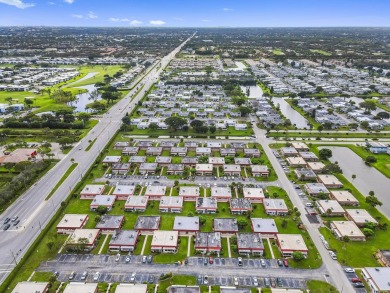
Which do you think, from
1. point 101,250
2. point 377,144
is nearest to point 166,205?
point 101,250

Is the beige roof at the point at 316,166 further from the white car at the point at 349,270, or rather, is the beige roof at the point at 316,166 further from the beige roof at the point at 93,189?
the beige roof at the point at 93,189

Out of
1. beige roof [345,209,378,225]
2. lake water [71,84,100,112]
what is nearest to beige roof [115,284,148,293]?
beige roof [345,209,378,225]

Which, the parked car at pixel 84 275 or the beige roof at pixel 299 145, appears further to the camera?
the beige roof at pixel 299 145

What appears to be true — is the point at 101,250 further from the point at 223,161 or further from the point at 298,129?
the point at 298,129

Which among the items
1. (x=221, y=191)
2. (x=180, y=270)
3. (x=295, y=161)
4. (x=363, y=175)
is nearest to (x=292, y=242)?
(x=180, y=270)

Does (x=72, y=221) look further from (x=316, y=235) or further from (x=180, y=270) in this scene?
(x=316, y=235)

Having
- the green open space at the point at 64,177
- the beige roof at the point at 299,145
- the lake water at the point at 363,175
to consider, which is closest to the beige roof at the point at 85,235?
the green open space at the point at 64,177
